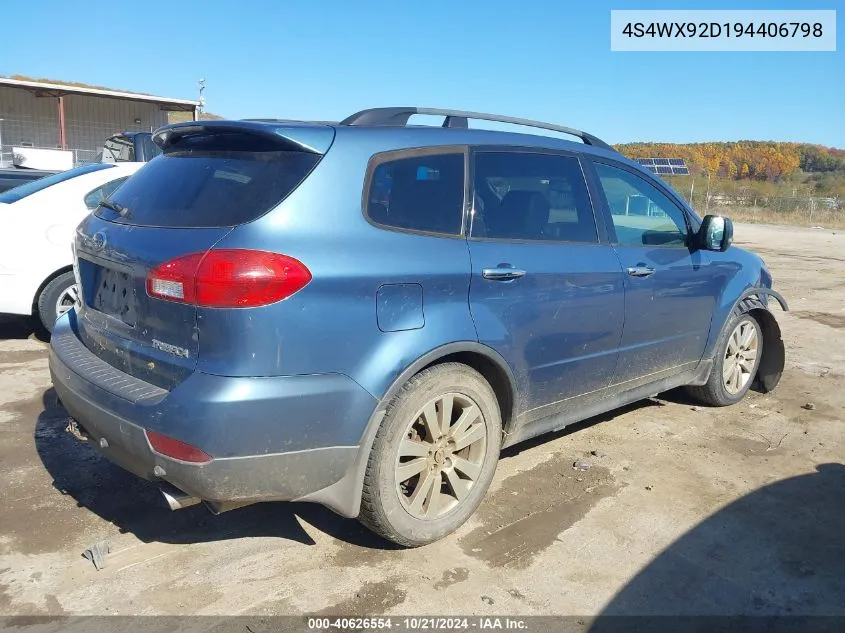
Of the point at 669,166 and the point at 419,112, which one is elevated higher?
the point at 669,166

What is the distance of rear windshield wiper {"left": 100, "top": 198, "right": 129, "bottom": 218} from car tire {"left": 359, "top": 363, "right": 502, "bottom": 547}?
1455 millimetres

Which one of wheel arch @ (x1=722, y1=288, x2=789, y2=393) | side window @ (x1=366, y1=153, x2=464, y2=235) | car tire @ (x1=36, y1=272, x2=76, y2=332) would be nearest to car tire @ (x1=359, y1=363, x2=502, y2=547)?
side window @ (x1=366, y1=153, x2=464, y2=235)

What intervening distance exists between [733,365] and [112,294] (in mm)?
4202

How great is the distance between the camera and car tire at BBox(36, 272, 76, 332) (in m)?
5.88

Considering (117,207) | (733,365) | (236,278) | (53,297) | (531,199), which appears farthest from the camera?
(53,297)

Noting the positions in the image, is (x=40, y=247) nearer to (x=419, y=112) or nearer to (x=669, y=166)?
(x=419, y=112)

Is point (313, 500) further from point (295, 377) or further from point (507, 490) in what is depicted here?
point (507, 490)

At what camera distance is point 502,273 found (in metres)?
3.17

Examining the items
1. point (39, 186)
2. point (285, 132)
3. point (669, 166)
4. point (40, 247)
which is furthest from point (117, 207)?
point (669, 166)

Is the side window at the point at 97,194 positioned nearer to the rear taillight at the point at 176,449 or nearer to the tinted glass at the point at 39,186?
the tinted glass at the point at 39,186

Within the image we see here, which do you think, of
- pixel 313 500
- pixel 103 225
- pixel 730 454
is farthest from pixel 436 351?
pixel 730 454

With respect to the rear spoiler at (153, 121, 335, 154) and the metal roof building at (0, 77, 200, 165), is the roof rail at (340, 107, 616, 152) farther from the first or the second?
the metal roof building at (0, 77, 200, 165)

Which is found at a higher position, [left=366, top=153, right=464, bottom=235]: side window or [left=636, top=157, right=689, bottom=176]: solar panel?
[left=636, top=157, right=689, bottom=176]: solar panel

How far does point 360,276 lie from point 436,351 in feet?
1.57
